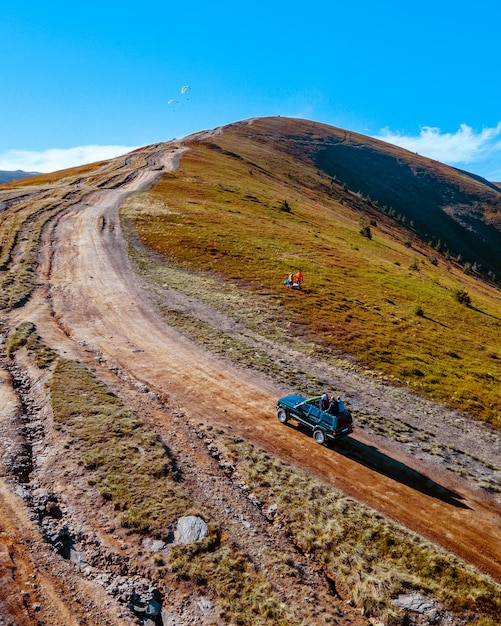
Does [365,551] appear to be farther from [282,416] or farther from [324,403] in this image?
[282,416]

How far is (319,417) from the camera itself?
18.3 meters

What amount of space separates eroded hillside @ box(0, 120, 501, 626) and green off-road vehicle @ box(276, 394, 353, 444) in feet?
2.42

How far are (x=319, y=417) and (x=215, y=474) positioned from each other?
5891 mm

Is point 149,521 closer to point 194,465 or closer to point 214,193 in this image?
point 194,465

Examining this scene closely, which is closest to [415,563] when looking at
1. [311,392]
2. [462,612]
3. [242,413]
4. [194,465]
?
[462,612]

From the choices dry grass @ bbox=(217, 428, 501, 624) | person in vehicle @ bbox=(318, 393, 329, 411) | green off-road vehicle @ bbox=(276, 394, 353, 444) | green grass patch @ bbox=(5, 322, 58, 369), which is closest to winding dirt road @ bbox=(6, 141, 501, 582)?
green off-road vehicle @ bbox=(276, 394, 353, 444)

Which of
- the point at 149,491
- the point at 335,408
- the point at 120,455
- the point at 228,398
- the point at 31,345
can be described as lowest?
the point at 228,398

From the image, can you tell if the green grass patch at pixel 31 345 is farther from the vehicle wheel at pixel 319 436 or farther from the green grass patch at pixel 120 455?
the vehicle wheel at pixel 319 436

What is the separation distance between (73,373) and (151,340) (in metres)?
7.60

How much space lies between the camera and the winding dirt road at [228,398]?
48.0 ft

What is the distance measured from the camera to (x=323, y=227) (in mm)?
76062

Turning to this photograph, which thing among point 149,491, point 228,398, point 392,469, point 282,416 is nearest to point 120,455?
point 149,491

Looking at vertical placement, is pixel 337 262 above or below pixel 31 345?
above

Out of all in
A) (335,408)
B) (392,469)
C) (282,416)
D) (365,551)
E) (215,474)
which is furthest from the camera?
(282,416)
